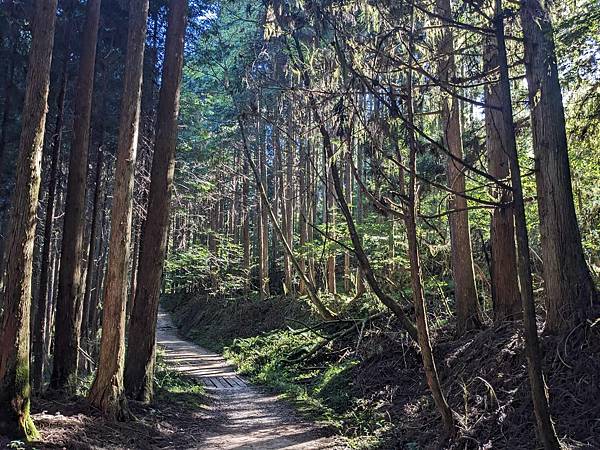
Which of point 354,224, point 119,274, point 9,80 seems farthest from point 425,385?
point 9,80

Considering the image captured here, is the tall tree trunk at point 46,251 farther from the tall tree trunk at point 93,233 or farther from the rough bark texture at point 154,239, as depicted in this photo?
the rough bark texture at point 154,239

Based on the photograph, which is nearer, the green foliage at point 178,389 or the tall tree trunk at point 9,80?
the green foliage at point 178,389

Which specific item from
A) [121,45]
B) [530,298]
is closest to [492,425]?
[530,298]

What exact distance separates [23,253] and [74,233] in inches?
173

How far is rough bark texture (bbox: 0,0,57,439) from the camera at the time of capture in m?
5.44

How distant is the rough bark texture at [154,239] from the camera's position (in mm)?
8688

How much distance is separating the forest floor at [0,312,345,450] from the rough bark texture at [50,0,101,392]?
76.8 inches

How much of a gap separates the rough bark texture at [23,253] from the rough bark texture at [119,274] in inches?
55.0

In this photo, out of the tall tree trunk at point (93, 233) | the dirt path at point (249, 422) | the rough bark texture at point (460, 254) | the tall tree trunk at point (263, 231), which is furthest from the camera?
the tall tree trunk at point (263, 231)

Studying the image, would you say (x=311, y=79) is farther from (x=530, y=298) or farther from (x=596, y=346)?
(x=596, y=346)

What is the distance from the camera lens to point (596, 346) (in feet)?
18.3

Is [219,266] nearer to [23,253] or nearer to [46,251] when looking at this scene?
[46,251]

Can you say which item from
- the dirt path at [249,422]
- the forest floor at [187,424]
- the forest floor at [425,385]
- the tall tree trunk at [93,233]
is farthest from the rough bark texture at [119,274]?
the tall tree trunk at [93,233]

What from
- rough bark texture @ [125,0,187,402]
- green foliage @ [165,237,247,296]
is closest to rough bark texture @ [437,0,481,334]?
rough bark texture @ [125,0,187,402]
